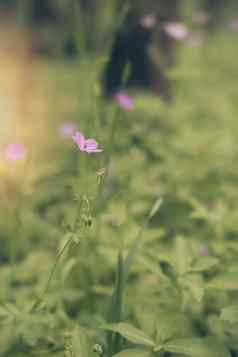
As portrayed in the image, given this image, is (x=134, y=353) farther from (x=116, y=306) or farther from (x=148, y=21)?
(x=148, y=21)

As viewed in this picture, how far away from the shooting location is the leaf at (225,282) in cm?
123

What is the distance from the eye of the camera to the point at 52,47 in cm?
488

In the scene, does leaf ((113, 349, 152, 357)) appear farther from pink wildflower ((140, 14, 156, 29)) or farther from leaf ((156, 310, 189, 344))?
pink wildflower ((140, 14, 156, 29))

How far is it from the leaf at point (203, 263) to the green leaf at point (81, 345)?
31 centimetres

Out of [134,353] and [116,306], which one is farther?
[116,306]

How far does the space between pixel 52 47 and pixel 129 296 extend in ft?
12.2

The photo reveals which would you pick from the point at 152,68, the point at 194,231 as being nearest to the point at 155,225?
the point at 194,231

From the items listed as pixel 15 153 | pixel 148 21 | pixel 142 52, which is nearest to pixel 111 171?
pixel 15 153

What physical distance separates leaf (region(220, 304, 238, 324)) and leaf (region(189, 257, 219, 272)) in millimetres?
163

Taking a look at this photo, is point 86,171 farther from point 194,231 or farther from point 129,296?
point 194,231

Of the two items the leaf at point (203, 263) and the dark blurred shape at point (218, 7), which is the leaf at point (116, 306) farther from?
the dark blurred shape at point (218, 7)

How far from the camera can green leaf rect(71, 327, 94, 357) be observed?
1.11m

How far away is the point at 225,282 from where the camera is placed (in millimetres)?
1239

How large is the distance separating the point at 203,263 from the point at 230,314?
0.68 feet
